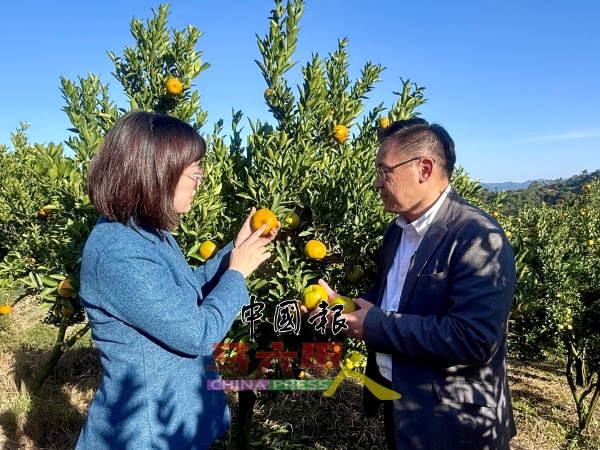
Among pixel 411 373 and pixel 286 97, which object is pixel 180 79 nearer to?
pixel 286 97

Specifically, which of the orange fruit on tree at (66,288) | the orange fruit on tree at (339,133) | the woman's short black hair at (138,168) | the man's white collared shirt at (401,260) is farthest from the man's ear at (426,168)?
the orange fruit on tree at (66,288)

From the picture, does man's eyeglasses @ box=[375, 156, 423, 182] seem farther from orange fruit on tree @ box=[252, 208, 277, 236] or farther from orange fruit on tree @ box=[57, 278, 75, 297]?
orange fruit on tree @ box=[57, 278, 75, 297]

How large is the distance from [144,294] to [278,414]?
11.2 feet

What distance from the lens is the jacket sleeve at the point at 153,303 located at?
1.09m

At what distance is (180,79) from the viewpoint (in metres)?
2.42

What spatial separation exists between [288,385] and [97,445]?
4.51 feet

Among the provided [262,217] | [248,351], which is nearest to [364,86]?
[262,217]

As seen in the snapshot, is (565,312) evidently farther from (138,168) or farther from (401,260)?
(138,168)

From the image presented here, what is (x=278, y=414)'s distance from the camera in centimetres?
402

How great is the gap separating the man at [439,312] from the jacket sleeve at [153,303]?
2.15 feet

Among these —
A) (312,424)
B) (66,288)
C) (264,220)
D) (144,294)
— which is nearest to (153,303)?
A: (144,294)

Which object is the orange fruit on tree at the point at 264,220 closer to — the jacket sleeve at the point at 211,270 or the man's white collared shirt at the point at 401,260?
the jacket sleeve at the point at 211,270

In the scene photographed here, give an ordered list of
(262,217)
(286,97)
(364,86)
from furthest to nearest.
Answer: (364,86)
(286,97)
(262,217)

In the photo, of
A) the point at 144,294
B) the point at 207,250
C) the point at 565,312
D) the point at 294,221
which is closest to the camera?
the point at 144,294
